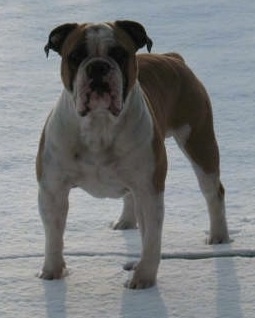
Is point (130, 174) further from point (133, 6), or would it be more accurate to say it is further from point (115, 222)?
point (133, 6)

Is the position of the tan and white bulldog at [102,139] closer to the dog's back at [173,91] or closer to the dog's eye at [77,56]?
the dog's eye at [77,56]

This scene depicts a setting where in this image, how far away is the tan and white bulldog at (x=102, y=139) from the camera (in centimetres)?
427

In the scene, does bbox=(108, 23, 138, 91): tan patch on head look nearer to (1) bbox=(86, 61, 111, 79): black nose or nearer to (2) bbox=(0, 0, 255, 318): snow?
(1) bbox=(86, 61, 111, 79): black nose

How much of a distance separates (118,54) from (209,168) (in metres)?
1.12

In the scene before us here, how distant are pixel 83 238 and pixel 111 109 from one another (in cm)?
109

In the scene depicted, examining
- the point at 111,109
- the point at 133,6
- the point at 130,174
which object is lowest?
the point at 133,6

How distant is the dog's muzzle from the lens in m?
4.22

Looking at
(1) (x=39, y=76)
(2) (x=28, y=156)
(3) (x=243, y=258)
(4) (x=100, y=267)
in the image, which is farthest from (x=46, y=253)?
(1) (x=39, y=76)

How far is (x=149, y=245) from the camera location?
4535mm

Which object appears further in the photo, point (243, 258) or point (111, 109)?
point (243, 258)

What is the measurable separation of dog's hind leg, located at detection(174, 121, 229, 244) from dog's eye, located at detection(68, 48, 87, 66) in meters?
1.07

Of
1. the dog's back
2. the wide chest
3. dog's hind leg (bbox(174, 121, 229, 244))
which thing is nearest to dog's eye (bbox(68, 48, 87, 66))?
Result: the wide chest

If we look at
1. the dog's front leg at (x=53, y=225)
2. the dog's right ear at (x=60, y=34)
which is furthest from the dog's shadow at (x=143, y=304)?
the dog's right ear at (x=60, y=34)

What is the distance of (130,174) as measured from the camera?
14.6 feet
